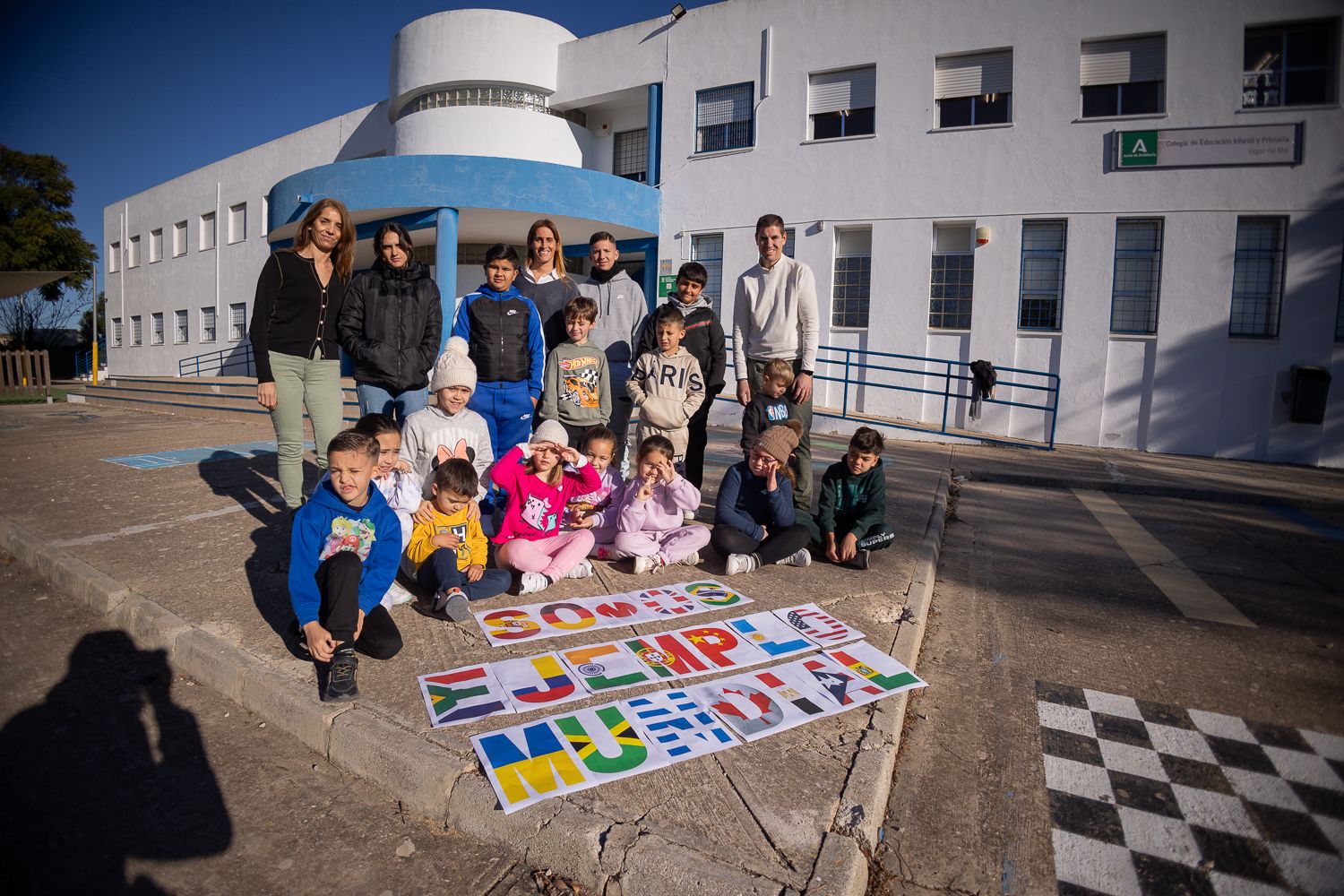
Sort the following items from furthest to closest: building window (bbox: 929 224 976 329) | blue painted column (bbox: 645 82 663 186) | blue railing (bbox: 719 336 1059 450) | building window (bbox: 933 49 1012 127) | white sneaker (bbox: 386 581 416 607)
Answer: blue painted column (bbox: 645 82 663 186) → building window (bbox: 929 224 976 329) → building window (bbox: 933 49 1012 127) → blue railing (bbox: 719 336 1059 450) → white sneaker (bbox: 386 581 416 607)

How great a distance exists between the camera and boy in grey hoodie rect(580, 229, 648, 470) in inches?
211

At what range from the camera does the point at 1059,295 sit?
42.1 feet

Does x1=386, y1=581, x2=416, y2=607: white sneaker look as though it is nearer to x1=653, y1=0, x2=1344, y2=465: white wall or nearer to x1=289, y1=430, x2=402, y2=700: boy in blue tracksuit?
x1=289, y1=430, x2=402, y2=700: boy in blue tracksuit

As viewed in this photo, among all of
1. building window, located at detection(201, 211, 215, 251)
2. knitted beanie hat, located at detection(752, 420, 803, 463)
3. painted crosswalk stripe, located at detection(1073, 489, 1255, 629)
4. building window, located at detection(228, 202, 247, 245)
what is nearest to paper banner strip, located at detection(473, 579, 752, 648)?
knitted beanie hat, located at detection(752, 420, 803, 463)

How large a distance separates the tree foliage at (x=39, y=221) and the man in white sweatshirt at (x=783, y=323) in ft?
118

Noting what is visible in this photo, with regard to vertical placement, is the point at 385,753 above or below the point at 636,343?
below

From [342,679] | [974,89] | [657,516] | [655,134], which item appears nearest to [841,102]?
[974,89]

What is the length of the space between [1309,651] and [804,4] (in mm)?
14886

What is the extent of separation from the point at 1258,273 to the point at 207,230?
3156cm

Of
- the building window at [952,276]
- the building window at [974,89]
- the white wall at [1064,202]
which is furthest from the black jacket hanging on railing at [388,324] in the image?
the building window at [974,89]

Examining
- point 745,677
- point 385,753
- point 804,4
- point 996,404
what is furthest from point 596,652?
point 804,4

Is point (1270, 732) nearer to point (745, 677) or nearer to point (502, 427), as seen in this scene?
point (745, 677)

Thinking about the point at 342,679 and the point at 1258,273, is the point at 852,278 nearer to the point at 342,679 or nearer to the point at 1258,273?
the point at 1258,273

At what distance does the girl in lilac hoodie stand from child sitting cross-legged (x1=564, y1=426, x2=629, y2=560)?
0.10m
